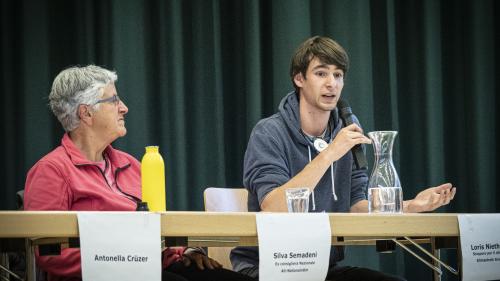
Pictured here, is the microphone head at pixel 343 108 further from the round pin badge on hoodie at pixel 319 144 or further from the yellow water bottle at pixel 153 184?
the yellow water bottle at pixel 153 184

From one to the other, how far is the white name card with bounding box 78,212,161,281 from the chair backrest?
1.18 metres

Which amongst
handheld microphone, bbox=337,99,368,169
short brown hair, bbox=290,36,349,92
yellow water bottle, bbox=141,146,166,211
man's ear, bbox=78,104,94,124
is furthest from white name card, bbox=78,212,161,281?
short brown hair, bbox=290,36,349,92

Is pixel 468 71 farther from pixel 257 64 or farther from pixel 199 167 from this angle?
pixel 199 167

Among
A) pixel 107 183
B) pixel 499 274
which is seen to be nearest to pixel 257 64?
pixel 107 183

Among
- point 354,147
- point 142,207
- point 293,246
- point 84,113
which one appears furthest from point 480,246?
point 84,113

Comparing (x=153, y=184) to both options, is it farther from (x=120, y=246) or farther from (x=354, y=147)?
(x=354, y=147)

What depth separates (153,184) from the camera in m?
1.95

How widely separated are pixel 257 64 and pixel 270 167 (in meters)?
1.25

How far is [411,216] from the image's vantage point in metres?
1.75

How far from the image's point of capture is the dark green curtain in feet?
11.7

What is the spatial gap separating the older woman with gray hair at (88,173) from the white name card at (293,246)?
2.10 ft

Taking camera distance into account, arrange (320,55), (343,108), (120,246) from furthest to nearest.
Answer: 1. (320,55)
2. (343,108)
3. (120,246)

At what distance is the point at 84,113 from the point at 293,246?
1220 millimetres

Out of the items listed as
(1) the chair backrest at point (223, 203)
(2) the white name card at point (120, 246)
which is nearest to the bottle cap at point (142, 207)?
(2) the white name card at point (120, 246)
